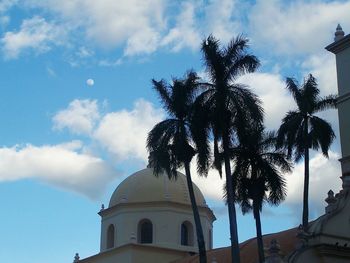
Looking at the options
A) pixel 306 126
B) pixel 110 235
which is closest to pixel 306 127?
pixel 306 126

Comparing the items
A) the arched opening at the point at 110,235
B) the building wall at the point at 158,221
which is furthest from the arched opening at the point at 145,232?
the arched opening at the point at 110,235

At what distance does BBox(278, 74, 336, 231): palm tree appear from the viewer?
35531 millimetres

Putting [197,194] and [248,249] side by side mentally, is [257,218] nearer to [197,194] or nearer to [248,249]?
[248,249]

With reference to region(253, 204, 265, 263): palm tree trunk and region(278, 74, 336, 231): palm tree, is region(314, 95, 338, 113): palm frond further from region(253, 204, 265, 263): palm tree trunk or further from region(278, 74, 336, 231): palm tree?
region(253, 204, 265, 263): palm tree trunk

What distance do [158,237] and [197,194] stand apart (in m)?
4.39

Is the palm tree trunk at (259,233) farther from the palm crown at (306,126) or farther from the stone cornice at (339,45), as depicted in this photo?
the stone cornice at (339,45)

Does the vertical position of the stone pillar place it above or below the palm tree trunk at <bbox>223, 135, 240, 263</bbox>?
above

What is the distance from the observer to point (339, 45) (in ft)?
121

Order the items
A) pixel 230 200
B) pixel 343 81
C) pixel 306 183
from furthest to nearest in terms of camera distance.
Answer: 1. pixel 343 81
2. pixel 306 183
3. pixel 230 200

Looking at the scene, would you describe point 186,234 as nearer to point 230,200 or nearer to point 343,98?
point 343,98

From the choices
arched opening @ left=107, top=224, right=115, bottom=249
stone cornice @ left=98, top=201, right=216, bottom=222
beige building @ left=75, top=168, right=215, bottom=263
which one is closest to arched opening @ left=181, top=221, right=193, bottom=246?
beige building @ left=75, top=168, right=215, bottom=263

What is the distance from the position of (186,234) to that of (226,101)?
21627 mm

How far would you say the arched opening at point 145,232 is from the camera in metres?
52.2

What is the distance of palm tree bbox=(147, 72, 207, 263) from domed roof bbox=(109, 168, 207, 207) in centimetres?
1751
